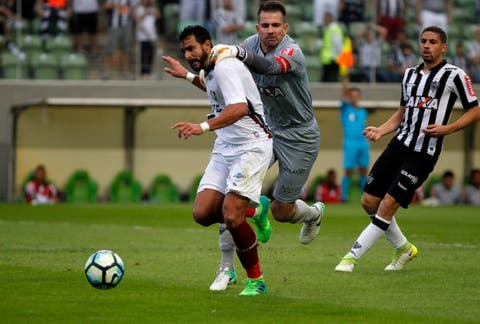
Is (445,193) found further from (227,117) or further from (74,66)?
(227,117)

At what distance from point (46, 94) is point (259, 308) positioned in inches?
737

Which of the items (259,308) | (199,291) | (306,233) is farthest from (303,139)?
(259,308)

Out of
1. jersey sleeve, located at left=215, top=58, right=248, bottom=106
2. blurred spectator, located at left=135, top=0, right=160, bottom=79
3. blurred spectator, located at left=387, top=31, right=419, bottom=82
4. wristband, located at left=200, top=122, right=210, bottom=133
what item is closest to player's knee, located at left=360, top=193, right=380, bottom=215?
jersey sleeve, located at left=215, top=58, right=248, bottom=106

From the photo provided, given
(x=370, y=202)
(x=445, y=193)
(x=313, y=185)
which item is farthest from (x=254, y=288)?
(x=445, y=193)

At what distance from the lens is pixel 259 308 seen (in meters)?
9.53

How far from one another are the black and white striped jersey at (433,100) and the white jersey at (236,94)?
7.44 ft

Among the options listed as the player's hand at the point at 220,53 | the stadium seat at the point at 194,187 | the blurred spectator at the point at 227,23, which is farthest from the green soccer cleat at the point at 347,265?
the stadium seat at the point at 194,187

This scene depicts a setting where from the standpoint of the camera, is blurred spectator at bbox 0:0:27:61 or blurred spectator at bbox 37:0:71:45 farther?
blurred spectator at bbox 37:0:71:45

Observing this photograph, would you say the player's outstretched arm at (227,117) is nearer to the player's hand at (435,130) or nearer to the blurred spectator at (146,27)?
the player's hand at (435,130)

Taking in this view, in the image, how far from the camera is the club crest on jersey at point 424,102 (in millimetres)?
12203

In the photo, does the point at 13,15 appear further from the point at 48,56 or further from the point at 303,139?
the point at 303,139

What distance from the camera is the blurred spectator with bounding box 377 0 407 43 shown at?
28547mm

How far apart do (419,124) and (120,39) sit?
15.5 m

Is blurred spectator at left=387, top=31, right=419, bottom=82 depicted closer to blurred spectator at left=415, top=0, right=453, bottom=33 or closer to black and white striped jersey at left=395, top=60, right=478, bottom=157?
blurred spectator at left=415, top=0, right=453, bottom=33
